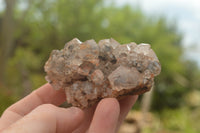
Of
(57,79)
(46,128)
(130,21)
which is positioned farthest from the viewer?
(130,21)

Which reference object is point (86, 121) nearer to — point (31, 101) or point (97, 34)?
point (31, 101)

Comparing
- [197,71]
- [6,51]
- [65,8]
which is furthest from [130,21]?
[6,51]

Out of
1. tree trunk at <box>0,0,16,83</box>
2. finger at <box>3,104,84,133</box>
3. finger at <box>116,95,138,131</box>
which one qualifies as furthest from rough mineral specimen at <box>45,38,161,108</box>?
tree trunk at <box>0,0,16,83</box>

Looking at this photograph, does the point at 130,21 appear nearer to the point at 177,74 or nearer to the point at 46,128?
the point at 177,74

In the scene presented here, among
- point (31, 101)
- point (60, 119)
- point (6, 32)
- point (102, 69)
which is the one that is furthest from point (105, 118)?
point (6, 32)

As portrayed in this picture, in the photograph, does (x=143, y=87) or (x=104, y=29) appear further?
(x=104, y=29)
